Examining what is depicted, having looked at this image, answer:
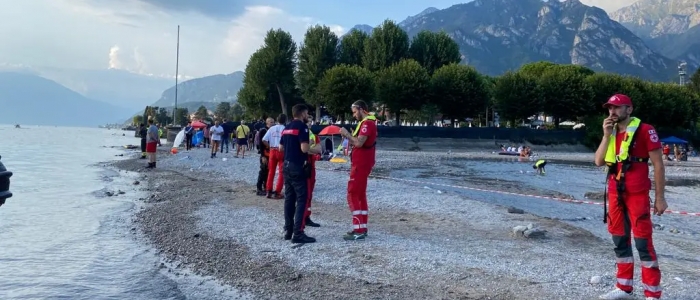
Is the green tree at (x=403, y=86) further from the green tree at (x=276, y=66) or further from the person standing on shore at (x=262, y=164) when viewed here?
the person standing on shore at (x=262, y=164)

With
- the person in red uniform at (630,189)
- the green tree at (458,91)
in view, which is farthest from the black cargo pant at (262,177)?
the green tree at (458,91)

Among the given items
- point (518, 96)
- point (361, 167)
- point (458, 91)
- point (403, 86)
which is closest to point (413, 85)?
point (403, 86)

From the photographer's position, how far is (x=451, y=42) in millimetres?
72875

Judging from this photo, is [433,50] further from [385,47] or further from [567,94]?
[567,94]

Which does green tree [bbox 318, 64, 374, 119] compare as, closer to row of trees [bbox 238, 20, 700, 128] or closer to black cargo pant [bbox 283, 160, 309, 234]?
row of trees [bbox 238, 20, 700, 128]

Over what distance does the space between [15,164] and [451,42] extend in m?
54.7

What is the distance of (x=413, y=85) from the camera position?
196 feet

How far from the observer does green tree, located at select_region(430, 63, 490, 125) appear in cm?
6153

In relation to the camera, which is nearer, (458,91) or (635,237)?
(635,237)

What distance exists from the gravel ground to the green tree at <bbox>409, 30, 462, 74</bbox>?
58491mm

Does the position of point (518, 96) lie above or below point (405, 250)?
above

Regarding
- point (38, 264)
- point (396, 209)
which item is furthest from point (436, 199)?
point (38, 264)

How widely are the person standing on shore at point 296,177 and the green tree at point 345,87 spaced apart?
163ft

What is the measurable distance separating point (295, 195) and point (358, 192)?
96 centimetres
